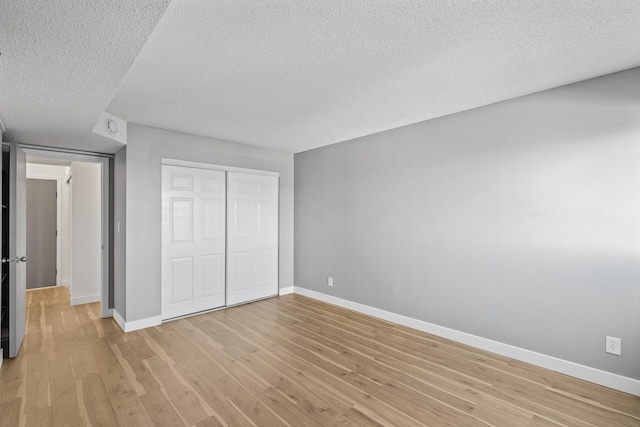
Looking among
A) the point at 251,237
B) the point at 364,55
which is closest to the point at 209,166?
the point at 251,237

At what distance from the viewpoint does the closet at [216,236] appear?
405 cm

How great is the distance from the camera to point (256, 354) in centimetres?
304

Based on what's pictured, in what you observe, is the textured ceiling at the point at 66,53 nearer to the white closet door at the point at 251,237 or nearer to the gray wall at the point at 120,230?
the gray wall at the point at 120,230

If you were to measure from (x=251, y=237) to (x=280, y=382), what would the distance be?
2.72 m

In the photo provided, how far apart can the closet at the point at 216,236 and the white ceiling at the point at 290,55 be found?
1.15 metres

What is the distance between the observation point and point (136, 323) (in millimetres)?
3689

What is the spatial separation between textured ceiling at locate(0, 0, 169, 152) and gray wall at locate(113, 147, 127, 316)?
1170 mm

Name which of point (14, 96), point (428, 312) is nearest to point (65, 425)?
point (14, 96)

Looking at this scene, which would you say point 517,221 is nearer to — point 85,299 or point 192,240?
point 192,240

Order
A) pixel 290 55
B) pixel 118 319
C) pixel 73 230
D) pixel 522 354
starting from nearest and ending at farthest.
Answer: pixel 290 55 < pixel 522 354 < pixel 118 319 < pixel 73 230

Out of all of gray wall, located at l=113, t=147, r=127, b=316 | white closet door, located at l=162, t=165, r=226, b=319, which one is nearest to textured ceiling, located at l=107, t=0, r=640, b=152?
gray wall, located at l=113, t=147, r=127, b=316

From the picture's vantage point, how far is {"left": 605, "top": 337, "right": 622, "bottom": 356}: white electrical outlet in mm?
2443

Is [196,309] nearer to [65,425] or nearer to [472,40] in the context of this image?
[65,425]

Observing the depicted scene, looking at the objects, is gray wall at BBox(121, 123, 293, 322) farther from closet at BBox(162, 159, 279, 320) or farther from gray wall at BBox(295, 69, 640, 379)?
gray wall at BBox(295, 69, 640, 379)
